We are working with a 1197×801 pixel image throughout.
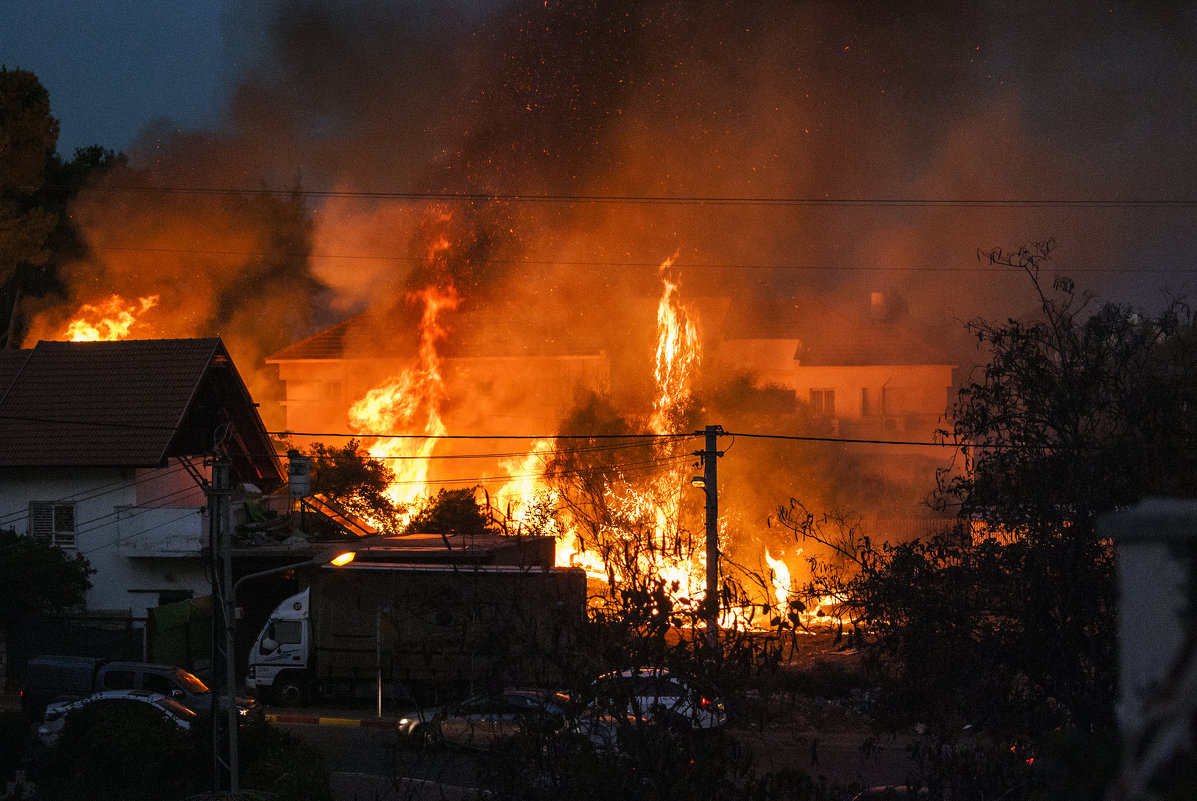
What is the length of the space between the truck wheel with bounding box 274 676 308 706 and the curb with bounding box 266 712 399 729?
33.2 inches

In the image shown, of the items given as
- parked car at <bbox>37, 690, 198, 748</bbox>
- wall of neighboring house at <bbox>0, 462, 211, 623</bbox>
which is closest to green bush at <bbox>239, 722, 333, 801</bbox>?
parked car at <bbox>37, 690, 198, 748</bbox>

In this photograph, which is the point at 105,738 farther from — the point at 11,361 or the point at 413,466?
the point at 413,466

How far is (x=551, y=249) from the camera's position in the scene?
40438 millimetres

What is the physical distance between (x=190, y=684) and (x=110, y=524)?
7756 millimetres

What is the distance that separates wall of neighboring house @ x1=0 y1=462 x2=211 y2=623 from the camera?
74.4 feet

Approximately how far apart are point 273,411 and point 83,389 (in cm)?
2067

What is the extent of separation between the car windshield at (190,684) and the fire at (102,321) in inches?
910

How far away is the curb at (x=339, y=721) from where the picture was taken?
699 inches

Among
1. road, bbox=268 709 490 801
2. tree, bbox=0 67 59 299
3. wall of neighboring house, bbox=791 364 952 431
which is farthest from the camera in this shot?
wall of neighboring house, bbox=791 364 952 431

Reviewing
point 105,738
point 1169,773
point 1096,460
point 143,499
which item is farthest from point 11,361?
point 1169,773

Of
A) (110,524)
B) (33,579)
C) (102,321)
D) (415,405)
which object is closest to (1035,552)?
(33,579)

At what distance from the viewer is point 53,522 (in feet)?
75.7

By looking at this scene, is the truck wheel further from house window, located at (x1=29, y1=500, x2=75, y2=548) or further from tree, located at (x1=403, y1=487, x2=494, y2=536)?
house window, located at (x1=29, y1=500, x2=75, y2=548)

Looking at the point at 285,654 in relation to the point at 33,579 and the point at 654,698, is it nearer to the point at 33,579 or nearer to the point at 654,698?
the point at 33,579
